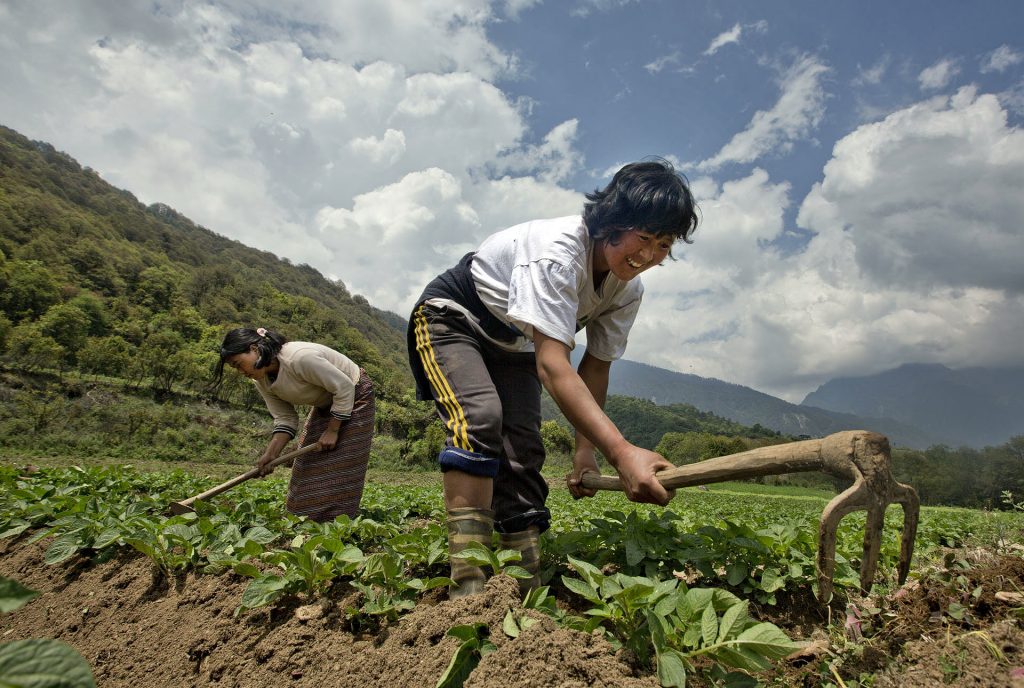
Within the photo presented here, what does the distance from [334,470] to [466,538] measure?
2.34 meters

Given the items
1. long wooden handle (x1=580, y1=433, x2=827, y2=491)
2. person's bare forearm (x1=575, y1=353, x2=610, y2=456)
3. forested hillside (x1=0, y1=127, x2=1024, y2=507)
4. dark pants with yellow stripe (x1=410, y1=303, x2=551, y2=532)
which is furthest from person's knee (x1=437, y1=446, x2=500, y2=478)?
forested hillside (x1=0, y1=127, x2=1024, y2=507)

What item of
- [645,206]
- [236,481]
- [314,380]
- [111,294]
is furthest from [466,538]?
[111,294]

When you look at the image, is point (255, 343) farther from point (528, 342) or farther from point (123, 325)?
point (123, 325)

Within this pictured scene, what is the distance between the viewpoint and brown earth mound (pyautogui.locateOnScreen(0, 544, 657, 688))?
53.2 inches

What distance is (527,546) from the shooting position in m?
Result: 2.28

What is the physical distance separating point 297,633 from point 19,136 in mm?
129604

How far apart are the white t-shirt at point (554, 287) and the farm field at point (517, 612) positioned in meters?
0.84

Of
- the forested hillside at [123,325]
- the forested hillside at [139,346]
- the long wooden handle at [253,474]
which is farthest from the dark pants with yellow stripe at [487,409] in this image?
the forested hillside at [123,325]

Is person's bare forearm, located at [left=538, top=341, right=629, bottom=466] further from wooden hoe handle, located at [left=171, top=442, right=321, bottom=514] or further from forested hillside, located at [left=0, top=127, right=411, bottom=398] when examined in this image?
forested hillside, located at [left=0, top=127, right=411, bottom=398]

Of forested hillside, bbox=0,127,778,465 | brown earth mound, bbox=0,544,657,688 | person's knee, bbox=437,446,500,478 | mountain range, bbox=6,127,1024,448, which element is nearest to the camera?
brown earth mound, bbox=0,544,657,688

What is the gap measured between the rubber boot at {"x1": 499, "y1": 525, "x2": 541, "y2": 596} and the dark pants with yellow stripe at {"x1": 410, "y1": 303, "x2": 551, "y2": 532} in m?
0.05

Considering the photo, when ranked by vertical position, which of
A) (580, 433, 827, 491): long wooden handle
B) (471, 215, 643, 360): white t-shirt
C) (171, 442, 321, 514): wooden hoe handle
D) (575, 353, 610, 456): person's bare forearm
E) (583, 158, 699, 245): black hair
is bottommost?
(171, 442, 321, 514): wooden hoe handle

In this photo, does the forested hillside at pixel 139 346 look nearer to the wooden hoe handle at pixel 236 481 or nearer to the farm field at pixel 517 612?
the farm field at pixel 517 612

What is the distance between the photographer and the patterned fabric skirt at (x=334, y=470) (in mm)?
3889
